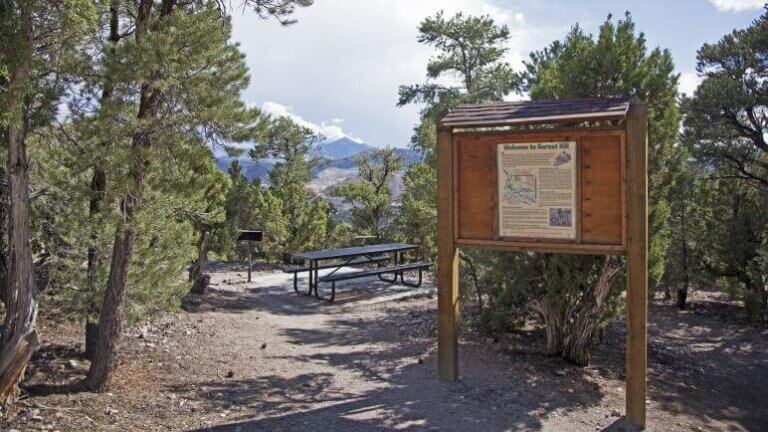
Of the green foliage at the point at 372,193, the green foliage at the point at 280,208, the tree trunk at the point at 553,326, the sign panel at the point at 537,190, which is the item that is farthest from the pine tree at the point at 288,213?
the sign panel at the point at 537,190

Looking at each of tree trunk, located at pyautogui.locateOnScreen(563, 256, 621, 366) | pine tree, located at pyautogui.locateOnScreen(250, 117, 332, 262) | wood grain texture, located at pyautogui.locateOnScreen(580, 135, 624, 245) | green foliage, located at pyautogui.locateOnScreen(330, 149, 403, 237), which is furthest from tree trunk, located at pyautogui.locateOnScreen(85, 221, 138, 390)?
green foliage, located at pyautogui.locateOnScreen(330, 149, 403, 237)

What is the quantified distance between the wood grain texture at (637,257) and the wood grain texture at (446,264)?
1.73 m

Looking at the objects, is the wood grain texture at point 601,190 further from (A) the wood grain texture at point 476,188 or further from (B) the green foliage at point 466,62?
(B) the green foliage at point 466,62

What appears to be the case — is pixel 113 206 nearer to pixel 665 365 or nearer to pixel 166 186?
pixel 166 186

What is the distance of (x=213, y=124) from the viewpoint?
5.38 meters

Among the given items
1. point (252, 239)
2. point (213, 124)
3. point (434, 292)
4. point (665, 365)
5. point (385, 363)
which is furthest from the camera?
point (252, 239)

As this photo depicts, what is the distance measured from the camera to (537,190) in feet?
18.1

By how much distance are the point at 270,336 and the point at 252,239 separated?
5.24m

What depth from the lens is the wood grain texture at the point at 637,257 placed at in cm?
505

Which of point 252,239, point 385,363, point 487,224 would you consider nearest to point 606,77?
point 487,224

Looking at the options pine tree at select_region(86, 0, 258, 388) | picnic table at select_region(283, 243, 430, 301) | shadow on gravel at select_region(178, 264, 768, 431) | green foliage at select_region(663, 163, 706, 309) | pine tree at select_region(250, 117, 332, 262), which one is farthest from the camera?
pine tree at select_region(250, 117, 332, 262)

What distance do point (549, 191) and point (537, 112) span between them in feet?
2.54

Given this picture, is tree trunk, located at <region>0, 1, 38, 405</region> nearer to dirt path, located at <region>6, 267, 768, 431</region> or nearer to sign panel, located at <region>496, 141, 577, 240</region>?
dirt path, located at <region>6, 267, 768, 431</region>

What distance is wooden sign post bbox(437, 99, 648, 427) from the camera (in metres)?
5.11
